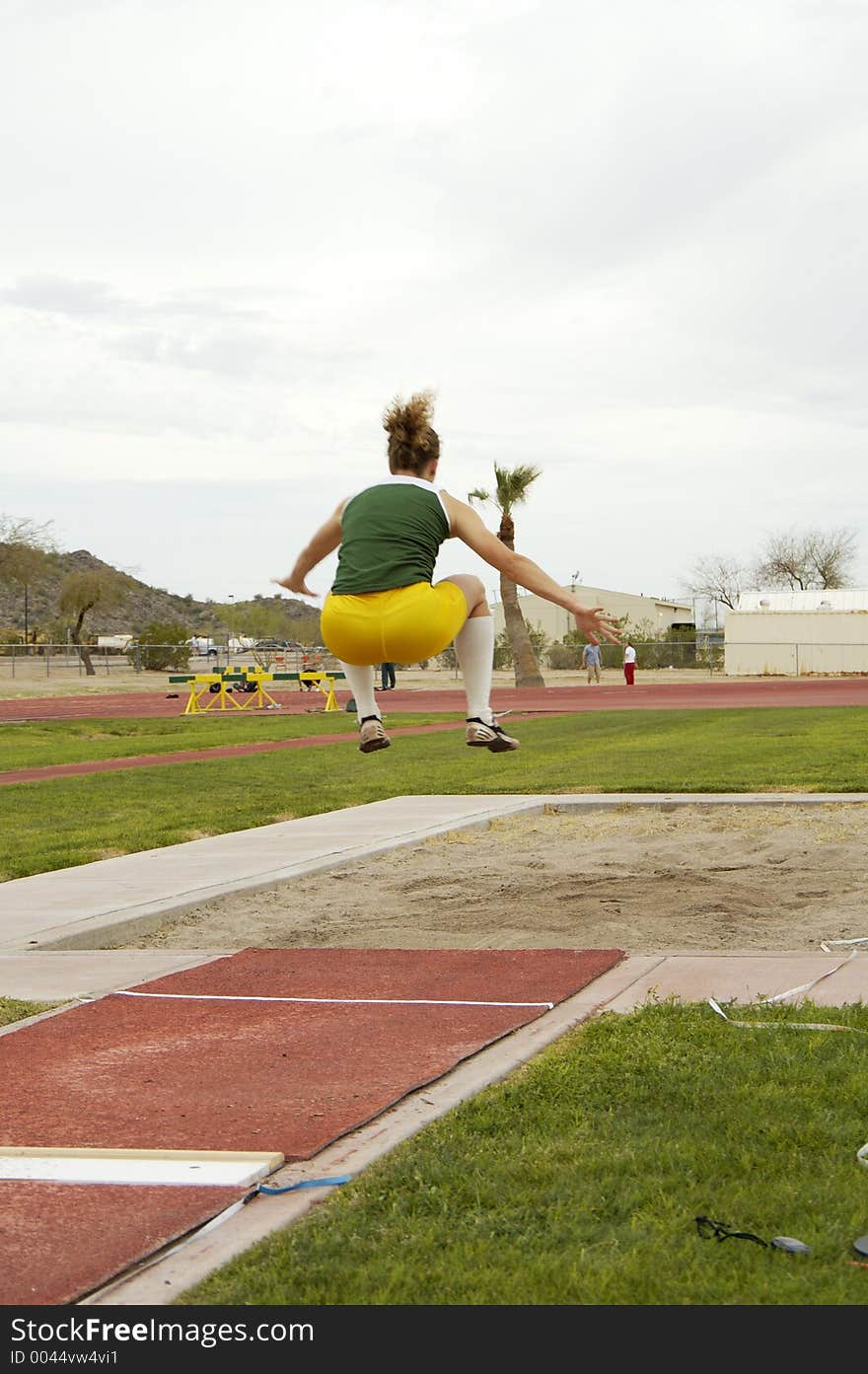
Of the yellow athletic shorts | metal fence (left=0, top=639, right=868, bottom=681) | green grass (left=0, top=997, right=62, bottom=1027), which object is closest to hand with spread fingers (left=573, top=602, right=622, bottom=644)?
the yellow athletic shorts

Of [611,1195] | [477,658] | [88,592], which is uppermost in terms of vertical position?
[88,592]

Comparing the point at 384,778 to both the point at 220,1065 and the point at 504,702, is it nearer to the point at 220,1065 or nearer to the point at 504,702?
the point at 220,1065

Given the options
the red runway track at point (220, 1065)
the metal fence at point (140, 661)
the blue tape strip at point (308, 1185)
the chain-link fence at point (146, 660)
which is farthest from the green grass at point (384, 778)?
the metal fence at point (140, 661)

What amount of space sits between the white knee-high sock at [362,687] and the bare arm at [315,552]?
0.46 meters

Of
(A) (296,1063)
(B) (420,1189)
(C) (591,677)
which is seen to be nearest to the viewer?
(B) (420,1189)

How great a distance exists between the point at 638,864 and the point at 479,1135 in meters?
6.63

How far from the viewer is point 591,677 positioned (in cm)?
5138

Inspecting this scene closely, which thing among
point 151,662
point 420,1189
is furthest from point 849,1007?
point 151,662

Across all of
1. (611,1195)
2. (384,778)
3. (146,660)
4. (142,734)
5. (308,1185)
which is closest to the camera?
(611,1195)

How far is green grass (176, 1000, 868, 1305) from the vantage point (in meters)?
3.55

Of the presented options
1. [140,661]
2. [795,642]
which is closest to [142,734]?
[795,642]

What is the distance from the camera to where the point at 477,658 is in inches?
278

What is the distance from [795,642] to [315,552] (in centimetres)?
5075
